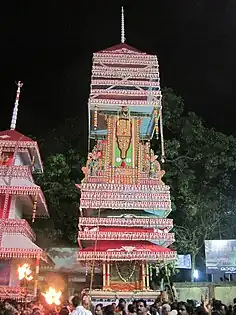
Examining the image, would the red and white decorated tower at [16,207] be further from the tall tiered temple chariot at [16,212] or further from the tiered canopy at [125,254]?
the tiered canopy at [125,254]

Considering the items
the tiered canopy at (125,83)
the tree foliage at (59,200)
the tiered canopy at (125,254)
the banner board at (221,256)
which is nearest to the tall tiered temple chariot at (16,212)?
the tree foliage at (59,200)

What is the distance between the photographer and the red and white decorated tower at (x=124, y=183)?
617 inches

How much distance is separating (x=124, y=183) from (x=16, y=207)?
205 inches

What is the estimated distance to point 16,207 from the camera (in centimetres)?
1831

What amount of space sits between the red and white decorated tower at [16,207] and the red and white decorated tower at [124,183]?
219 cm

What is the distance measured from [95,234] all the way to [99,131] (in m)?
6.88

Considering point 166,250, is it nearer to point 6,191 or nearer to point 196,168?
point 6,191

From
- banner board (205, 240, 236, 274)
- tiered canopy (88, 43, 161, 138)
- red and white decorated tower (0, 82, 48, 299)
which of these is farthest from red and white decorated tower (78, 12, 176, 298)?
banner board (205, 240, 236, 274)

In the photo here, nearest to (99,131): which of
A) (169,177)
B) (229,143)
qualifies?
(169,177)

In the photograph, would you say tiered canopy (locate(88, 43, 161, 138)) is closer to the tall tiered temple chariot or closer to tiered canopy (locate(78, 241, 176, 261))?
the tall tiered temple chariot

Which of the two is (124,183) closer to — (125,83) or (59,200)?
(125,83)

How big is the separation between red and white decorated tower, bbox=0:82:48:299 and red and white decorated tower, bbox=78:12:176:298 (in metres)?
2.19

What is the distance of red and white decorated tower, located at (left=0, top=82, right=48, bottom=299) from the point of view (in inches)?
602

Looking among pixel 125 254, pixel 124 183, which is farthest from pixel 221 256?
pixel 125 254
